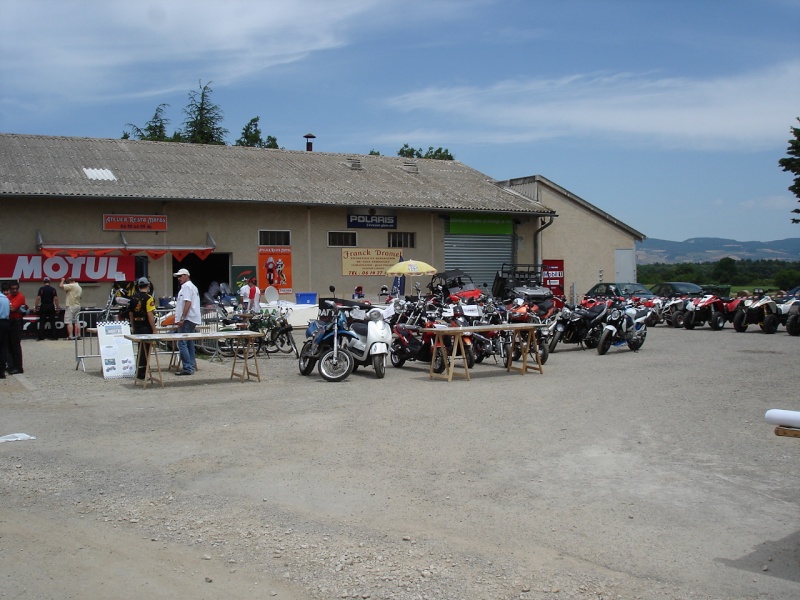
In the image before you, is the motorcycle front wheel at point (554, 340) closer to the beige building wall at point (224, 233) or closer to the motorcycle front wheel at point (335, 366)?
the motorcycle front wheel at point (335, 366)

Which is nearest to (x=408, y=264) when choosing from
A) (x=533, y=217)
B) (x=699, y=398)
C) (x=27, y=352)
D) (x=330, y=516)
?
(x=533, y=217)

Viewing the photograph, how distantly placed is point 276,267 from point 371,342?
1392 centimetres

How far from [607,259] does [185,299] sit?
23.6 m

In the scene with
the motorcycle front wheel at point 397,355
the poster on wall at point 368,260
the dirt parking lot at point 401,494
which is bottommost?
the dirt parking lot at point 401,494

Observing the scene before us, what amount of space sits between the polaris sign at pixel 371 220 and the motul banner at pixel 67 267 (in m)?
7.43

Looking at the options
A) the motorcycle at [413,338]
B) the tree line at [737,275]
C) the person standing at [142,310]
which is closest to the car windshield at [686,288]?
the tree line at [737,275]

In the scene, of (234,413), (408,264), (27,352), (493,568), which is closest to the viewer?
(493,568)

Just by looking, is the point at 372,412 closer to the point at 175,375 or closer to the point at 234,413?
the point at 234,413

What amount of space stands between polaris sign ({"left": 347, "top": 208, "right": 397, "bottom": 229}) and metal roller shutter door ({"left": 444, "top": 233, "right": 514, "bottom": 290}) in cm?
246

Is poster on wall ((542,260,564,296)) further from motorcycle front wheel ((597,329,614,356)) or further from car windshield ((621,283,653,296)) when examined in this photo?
motorcycle front wheel ((597,329,614,356))

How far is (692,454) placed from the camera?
7758 millimetres

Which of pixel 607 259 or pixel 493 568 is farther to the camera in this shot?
pixel 607 259

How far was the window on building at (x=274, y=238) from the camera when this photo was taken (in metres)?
26.4

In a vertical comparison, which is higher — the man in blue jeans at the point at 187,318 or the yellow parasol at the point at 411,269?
the yellow parasol at the point at 411,269
